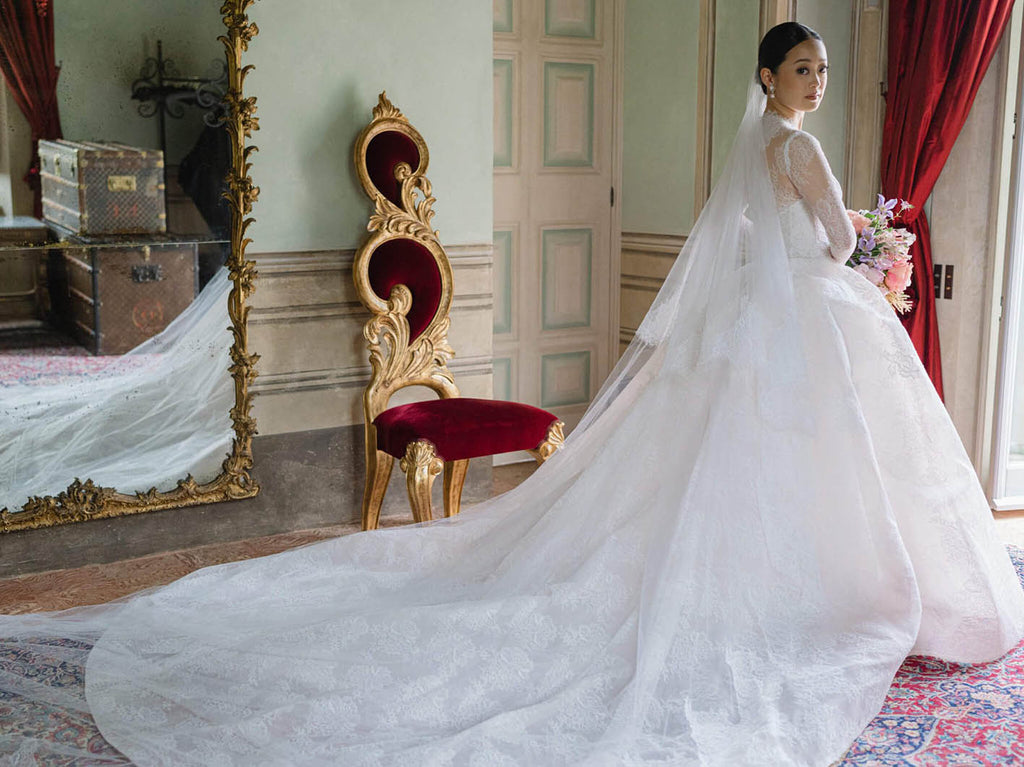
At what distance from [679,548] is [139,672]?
1412 mm

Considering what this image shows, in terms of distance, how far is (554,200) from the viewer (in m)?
5.43

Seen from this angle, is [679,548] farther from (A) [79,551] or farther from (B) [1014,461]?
(B) [1014,461]

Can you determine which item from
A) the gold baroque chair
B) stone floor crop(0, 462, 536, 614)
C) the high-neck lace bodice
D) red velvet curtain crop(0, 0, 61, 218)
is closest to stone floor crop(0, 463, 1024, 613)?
stone floor crop(0, 462, 536, 614)

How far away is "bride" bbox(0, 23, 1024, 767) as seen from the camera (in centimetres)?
238

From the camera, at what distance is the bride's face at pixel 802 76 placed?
3.04 meters

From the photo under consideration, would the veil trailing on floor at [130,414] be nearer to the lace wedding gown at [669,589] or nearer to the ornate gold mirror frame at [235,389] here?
the ornate gold mirror frame at [235,389]

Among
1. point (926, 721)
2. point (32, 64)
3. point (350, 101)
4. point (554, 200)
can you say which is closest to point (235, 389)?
point (350, 101)

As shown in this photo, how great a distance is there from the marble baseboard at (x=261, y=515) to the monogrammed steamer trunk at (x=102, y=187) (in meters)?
0.97

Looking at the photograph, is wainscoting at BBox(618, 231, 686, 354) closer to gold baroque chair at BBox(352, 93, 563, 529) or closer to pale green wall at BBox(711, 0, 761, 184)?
pale green wall at BBox(711, 0, 761, 184)

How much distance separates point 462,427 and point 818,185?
1538 mm

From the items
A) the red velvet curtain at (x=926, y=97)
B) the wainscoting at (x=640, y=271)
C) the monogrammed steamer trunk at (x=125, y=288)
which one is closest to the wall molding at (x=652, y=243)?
the wainscoting at (x=640, y=271)

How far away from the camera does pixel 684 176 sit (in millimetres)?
5336

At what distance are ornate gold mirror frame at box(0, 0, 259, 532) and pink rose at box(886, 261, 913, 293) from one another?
2.26 metres

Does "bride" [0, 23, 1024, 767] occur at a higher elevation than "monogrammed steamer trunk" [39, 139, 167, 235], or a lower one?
lower
